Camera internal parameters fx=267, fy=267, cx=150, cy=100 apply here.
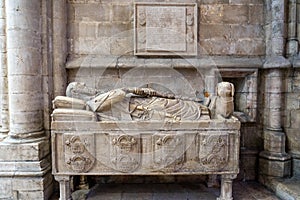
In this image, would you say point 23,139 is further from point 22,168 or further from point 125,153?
point 125,153

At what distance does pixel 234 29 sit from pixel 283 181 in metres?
A: 1.91

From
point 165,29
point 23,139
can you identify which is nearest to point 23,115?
point 23,139

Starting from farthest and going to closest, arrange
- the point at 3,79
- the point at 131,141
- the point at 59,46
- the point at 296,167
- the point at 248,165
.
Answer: the point at 248,165
the point at 296,167
the point at 59,46
the point at 3,79
the point at 131,141

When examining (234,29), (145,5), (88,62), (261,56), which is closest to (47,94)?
(88,62)

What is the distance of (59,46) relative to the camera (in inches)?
123

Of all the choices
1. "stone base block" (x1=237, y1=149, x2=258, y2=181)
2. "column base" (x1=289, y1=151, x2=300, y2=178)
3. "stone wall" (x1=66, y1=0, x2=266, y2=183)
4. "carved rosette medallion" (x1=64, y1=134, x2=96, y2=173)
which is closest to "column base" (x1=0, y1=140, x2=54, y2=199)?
"carved rosette medallion" (x1=64, y1=134, x2=96, y2=173)

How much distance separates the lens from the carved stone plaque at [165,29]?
3238mm

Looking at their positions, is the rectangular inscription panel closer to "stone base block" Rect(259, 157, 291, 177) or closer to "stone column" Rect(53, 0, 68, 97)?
"stone column" Rect(53, 0, 68, 97)

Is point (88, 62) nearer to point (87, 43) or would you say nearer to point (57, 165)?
point (87, 43)

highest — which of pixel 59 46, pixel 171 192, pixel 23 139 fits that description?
pixel 59 46

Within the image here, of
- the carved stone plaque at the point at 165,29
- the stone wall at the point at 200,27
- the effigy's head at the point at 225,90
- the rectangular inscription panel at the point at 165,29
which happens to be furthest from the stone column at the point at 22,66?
the effigy's head at the point at 225,90

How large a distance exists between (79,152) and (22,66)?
113 centimetres

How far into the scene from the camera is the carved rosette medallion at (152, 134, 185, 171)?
256cm

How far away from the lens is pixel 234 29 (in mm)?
3361
